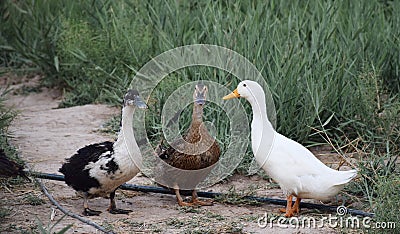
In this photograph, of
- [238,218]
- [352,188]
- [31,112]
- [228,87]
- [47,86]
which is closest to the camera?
[238,218]

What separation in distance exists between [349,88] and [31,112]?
2.89 m

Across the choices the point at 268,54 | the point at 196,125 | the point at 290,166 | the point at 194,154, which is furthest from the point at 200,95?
the point at 268,54

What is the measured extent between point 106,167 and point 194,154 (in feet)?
1.84

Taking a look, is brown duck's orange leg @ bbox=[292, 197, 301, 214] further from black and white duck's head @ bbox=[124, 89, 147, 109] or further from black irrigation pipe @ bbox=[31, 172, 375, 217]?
black and white duck's head @ bbox=[124, 89, 147, 109]

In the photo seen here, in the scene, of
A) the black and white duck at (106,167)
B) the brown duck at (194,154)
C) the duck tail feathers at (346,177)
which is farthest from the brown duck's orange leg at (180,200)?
the duck tail feathers at (346,177)

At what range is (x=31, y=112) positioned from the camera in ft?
22.8

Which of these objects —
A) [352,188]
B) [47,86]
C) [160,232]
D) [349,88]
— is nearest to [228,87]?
[349,88]

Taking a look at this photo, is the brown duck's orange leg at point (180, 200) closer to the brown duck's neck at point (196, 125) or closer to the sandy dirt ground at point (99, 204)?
the sandy dirt ground at point (99, 204)

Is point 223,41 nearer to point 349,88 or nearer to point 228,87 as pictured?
point 228,87

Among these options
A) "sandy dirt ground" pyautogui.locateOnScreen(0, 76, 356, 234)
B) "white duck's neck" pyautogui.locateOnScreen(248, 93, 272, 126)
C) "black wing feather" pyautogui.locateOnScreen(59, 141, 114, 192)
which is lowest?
"sandy dirt ground" pyautogui.locateOnScreen(0, 76, 356, 234)

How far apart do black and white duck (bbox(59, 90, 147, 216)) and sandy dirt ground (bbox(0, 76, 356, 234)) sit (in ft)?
0.43

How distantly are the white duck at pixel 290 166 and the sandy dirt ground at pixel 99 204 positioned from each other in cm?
17

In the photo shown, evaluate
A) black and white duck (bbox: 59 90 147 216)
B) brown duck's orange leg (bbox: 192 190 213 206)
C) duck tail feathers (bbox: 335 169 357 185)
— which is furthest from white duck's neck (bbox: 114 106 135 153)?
duck tail feathers (bbox: 335 169 357 185)

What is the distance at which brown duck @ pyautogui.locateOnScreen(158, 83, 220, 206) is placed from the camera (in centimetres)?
470
